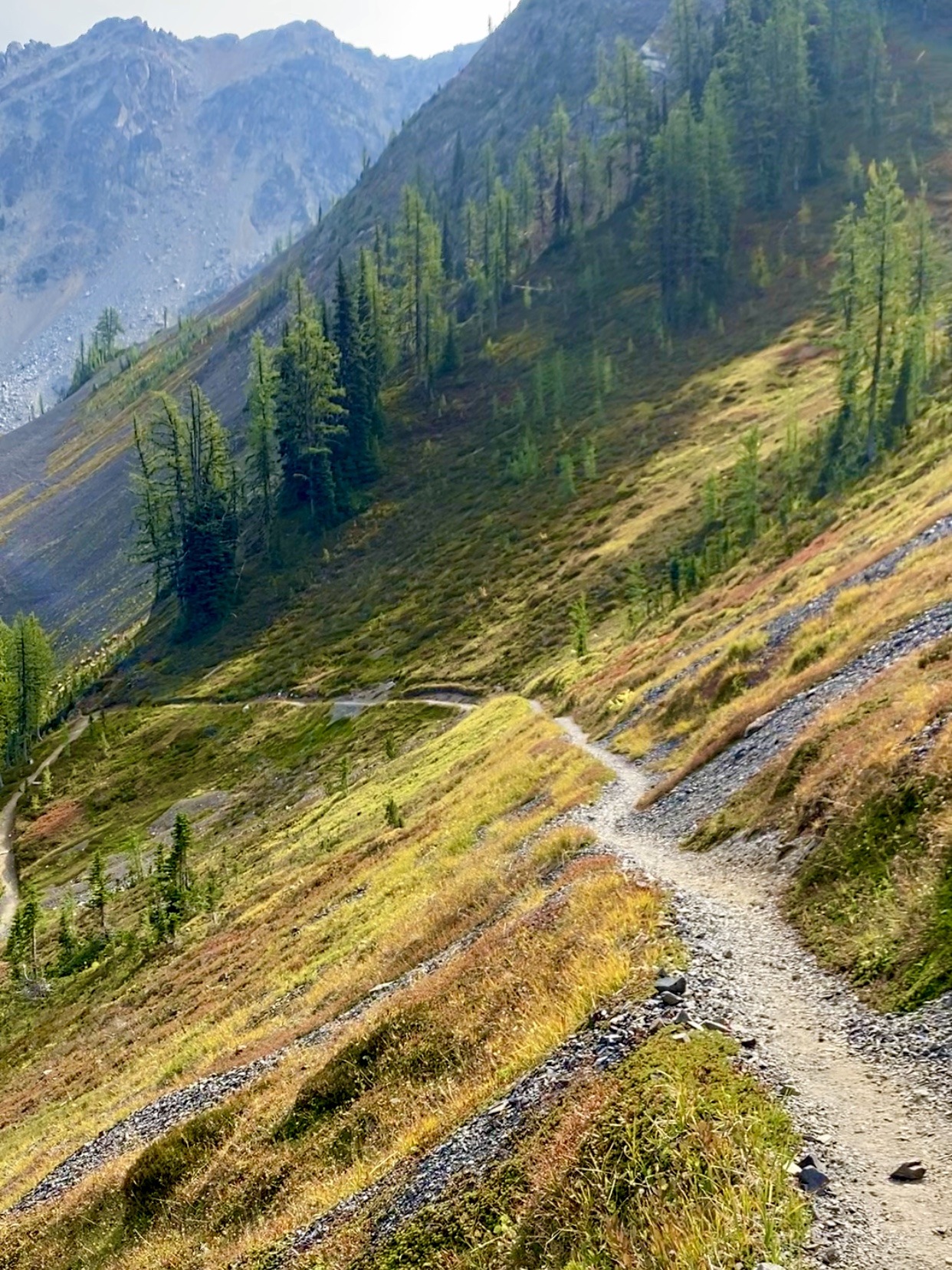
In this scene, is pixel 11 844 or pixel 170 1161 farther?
pixel 11 844

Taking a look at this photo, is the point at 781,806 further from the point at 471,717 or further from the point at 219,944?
the point at 471,717

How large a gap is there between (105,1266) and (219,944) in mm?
22824

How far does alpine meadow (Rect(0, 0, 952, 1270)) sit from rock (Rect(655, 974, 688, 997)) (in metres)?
0.05

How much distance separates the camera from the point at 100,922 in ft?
170

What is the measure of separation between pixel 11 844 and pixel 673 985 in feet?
253

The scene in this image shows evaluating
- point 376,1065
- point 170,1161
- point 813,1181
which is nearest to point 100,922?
point 170,1161

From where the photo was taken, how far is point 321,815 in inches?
1967

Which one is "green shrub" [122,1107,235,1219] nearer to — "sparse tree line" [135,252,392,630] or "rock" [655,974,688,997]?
"rock" [655,974,688,997]

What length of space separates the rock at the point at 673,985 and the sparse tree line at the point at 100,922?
125ft

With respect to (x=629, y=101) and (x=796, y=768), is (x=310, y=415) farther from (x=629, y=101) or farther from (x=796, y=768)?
(x=796, y=768)

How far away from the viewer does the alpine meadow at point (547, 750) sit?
27.3 ft

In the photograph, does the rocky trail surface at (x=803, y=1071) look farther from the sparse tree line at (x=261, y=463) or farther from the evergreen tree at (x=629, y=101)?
the evergreen tree at (x=629, y=101)

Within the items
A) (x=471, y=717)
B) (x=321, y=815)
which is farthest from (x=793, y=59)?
(x=321, y=815)

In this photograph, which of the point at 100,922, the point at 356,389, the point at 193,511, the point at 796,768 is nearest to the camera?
the point at 796,768
